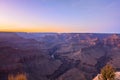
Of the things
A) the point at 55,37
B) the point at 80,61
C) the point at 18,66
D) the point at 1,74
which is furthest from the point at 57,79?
the point at 55,37

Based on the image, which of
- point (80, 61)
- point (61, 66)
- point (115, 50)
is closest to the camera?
point (61, 66)

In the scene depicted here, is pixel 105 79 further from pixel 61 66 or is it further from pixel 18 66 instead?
pixel 61 66

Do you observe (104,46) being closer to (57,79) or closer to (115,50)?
(115,50)

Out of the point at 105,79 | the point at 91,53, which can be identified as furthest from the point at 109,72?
the point at 91,53

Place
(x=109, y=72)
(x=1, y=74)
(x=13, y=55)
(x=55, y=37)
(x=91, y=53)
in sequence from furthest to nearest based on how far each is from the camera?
(x=55, y=37)
(x=91, y=53)
(x=13, y=55)
(x=1, y=74)
(x=109, y=72)

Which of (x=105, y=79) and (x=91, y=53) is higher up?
(x=105, y=79)

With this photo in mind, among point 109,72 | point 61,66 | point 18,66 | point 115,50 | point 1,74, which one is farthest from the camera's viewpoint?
point 115,50

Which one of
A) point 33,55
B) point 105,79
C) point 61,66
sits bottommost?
point 61,66

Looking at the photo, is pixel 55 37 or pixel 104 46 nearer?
pixel 104 46

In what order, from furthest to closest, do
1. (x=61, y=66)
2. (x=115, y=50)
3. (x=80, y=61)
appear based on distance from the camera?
(x=115, y=50), (x=80, y=61), (x=61, y=66)
